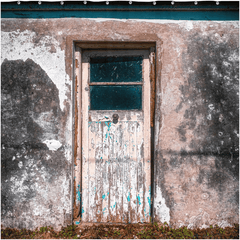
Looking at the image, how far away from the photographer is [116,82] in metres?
2.56

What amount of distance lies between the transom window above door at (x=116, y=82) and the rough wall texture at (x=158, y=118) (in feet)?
0.99

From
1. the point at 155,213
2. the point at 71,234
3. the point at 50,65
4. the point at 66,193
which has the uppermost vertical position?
the point at 50,65

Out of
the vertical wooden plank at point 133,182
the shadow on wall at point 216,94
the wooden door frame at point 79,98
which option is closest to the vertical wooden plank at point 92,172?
the wooden door frame at point 79,98

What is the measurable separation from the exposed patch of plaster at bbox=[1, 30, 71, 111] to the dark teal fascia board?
1.08 ft

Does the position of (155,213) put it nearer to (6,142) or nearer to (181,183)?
(181,183)

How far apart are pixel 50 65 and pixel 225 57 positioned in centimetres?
226

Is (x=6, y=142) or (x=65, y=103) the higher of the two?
(x=65, y=103)

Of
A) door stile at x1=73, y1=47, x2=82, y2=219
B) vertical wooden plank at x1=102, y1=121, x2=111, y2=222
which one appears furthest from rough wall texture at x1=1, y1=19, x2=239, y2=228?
vertical wooden plank at x1=102, y1=121, x2=111, y2=222

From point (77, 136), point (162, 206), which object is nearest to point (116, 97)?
point (77, 136)

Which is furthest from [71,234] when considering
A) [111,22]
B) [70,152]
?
[111,22]

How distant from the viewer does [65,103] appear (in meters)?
2.36

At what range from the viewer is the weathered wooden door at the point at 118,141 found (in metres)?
2.51

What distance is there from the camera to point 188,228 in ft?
7.68

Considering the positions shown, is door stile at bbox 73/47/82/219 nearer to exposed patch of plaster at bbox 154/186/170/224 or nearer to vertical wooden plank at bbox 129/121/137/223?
vertical wooden plank at bbox 129/121/137/223
